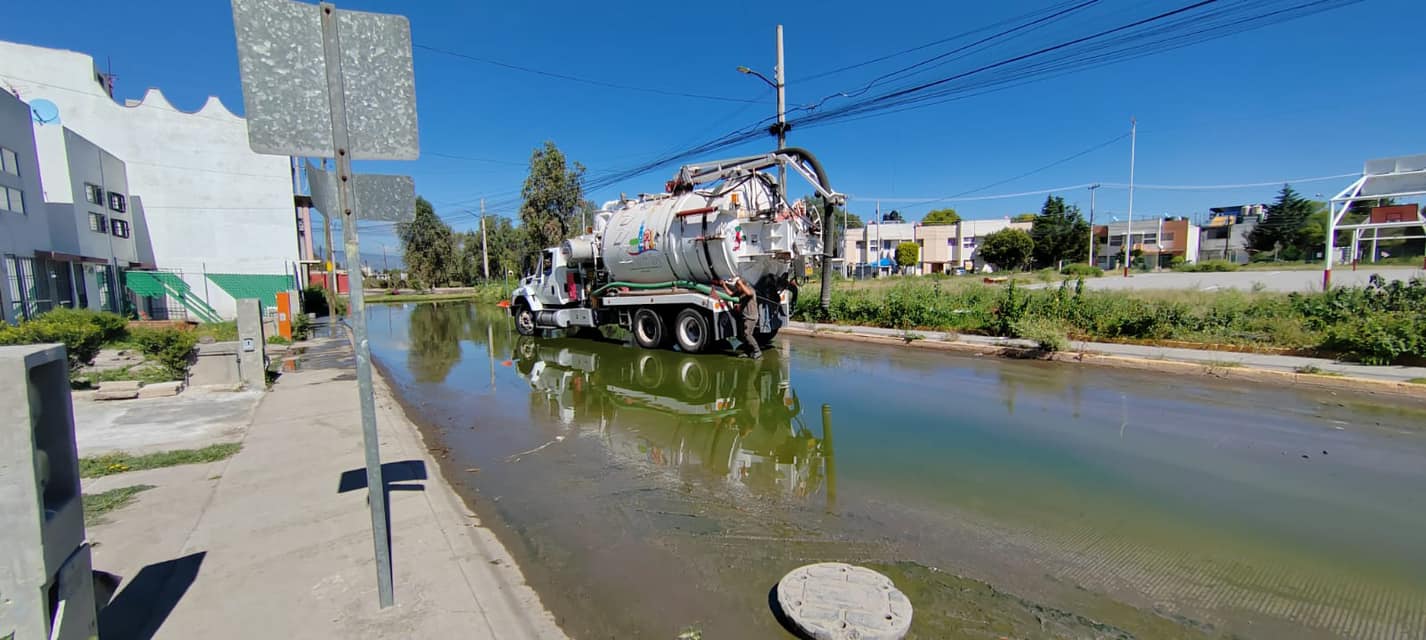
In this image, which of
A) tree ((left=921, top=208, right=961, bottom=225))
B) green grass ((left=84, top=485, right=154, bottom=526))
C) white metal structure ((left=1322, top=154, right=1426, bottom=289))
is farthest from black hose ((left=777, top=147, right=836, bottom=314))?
tree ((left=921, top=208, right=961, bottom=225))

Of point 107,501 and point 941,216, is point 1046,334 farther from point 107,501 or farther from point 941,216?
point 941,216

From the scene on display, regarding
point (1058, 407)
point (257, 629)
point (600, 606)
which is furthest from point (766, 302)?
point (257, 629)

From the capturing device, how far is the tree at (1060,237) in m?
60.3

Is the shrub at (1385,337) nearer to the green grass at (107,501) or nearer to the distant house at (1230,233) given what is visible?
the green grass at (107,501)

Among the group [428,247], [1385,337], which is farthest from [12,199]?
[428,247]

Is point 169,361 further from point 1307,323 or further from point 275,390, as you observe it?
point 1307,323

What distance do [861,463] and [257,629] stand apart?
448 centimetres

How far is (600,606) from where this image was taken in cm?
318

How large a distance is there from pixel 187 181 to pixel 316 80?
29.1m

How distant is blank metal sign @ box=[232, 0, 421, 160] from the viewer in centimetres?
251

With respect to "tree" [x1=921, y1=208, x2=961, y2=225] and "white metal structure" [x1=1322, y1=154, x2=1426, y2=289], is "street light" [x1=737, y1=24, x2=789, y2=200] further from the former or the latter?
"tree" [x1=921, y1=208, x2=961, y2=225]

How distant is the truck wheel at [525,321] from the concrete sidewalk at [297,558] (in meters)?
11.6

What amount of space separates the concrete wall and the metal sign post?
1781cm

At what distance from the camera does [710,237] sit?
11.7 meters
